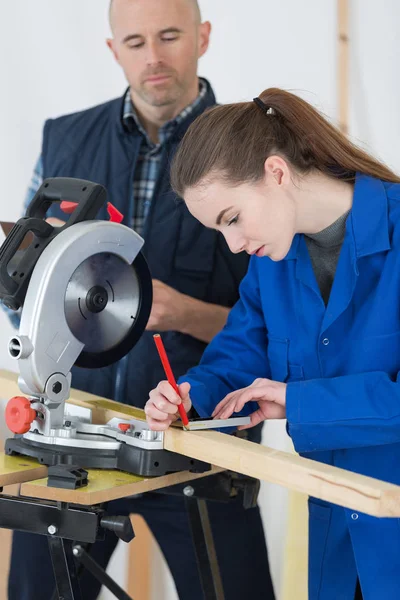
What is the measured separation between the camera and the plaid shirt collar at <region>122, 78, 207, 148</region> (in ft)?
7.41

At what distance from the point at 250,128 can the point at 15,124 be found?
153 centimetres

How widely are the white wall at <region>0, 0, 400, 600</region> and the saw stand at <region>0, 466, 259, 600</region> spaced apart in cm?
142

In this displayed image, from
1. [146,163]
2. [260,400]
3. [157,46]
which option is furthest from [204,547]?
[157,46]

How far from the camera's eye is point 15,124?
2914mm

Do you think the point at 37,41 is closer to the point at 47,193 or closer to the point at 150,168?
the point at 150,168

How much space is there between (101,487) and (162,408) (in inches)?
7.3

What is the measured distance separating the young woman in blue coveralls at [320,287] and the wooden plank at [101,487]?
0.33 ft

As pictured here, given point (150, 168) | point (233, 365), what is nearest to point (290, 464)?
point (233, 365)

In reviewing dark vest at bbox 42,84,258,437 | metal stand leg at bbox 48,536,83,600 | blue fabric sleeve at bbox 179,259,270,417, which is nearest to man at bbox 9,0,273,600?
dark vest at bbox 42,84,258,437

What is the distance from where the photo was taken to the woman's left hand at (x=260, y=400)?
1550 mm

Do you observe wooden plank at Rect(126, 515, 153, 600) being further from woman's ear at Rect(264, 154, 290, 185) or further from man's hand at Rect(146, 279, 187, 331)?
woman's ear at Rect(264, 154, 290, 185)

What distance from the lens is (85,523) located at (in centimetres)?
139

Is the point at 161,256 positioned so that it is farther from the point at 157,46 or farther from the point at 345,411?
the point at 345,411

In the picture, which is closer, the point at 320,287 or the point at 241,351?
the point at 320,287
